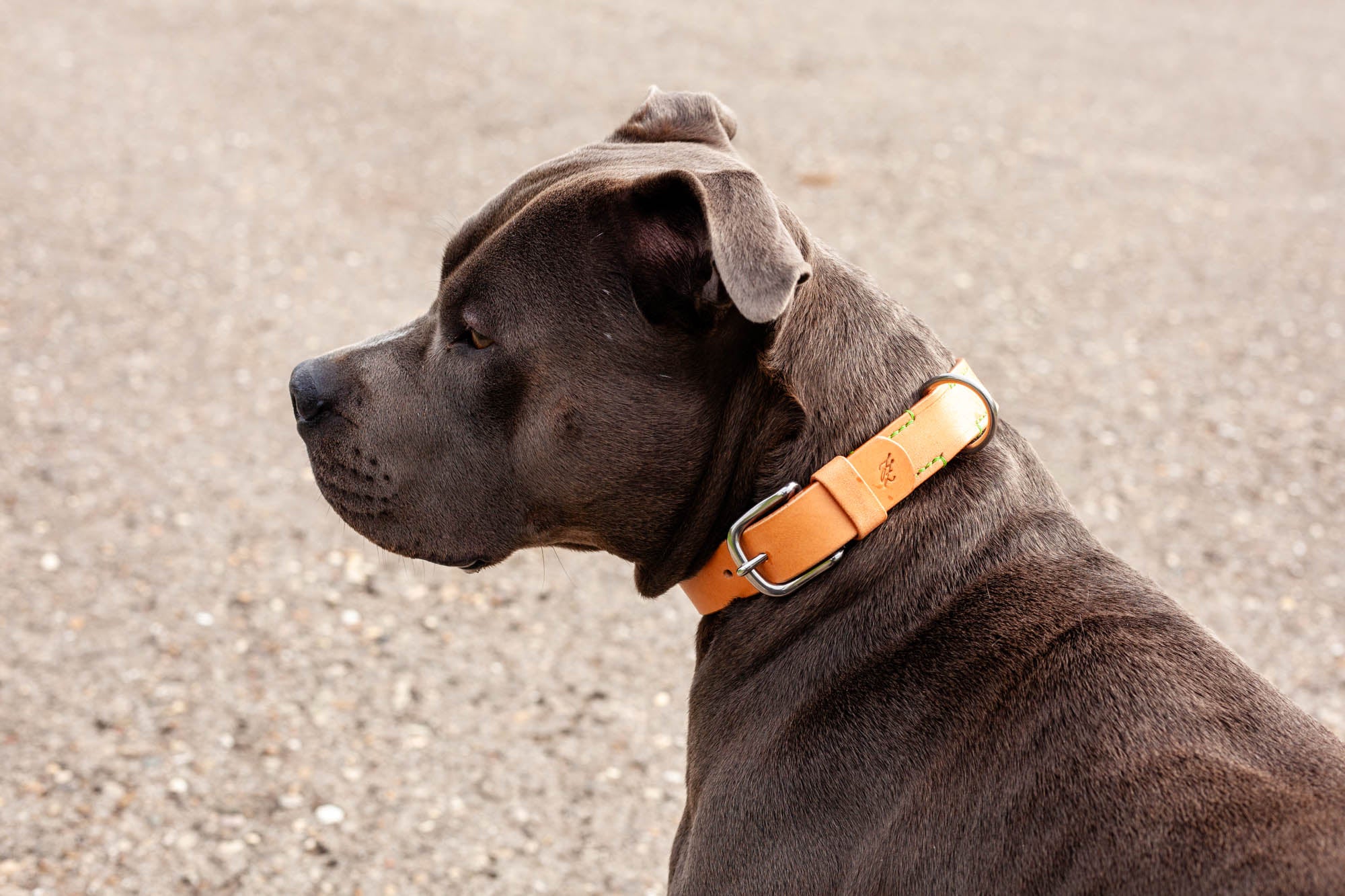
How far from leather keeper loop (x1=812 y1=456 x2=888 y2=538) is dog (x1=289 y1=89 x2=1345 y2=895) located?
0.06 meters

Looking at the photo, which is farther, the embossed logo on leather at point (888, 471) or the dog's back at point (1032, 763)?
the embossed logo on leather at point (888, 471)

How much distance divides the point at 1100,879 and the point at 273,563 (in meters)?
3.57

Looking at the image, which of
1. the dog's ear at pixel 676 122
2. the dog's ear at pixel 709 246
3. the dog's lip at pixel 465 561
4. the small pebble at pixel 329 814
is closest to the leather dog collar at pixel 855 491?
the dog's ear at pixel 709 246

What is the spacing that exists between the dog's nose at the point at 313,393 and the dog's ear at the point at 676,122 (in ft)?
3.28

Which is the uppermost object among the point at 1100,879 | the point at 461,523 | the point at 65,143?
the point at 1100,879

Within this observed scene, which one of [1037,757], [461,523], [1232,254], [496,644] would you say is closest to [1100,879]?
[1037,757]

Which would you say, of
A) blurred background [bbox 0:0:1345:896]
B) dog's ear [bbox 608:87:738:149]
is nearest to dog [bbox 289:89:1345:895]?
dog's ear [bbox 608:87:738:149]

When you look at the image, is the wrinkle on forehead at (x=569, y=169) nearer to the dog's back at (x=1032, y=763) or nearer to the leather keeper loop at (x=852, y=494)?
the leather keeper loop at (x=852, y=494)

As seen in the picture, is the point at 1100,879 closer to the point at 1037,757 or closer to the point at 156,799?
the point at 1037,757

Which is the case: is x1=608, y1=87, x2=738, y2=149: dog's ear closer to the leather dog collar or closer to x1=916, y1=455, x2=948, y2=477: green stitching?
the leather dog collar

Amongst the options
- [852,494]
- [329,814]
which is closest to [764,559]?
[852,494]

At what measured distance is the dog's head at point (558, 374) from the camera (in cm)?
241

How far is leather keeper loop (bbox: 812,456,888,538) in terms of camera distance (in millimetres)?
2275

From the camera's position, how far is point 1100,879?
1.93 m
